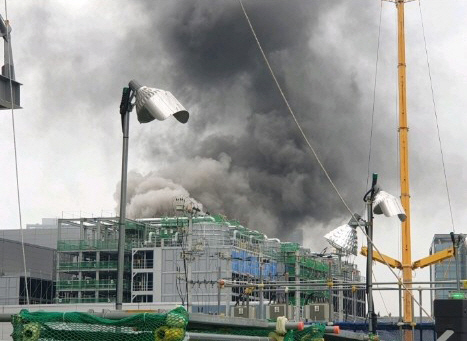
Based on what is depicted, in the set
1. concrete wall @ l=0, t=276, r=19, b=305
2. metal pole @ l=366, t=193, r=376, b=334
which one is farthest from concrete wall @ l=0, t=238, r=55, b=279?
metal pole @ l=366, t=193, r=376, b=334

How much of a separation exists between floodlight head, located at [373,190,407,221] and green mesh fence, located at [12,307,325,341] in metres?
17.2

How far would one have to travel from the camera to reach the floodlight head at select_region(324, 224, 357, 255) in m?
30.1

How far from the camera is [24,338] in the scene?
32.4 feet

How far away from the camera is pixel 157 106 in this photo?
15734 millimetres

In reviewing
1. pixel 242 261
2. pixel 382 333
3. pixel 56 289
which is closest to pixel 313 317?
pixel 382 333

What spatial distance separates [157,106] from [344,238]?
15601mm

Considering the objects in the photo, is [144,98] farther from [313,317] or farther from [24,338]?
[313,317]

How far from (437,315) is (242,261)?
4434 inches

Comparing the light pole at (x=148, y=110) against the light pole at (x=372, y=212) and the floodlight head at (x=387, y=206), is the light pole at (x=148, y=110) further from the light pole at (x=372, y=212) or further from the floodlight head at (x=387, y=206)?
the floodlight head at (x=387, y=206)

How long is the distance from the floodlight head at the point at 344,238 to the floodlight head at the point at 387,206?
9.34 ft

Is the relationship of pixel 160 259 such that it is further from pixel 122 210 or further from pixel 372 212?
pixel 122 210

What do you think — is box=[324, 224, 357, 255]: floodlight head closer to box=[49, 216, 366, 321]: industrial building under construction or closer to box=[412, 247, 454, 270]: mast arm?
box=[412, 247, 454, 270]: mast arm

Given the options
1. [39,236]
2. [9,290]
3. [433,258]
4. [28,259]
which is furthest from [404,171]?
[39,236]

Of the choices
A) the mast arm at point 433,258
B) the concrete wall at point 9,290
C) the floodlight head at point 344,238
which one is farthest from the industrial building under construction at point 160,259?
the floodlight head at point 344,238
